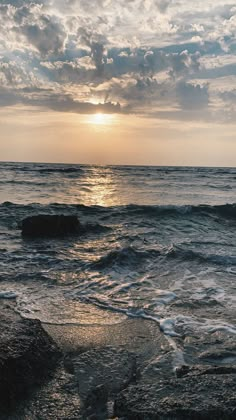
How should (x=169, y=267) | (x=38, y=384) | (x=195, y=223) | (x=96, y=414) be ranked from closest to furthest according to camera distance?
(x=96, y=414) → (x=38, y=384) → (x=169, y=267) → (x=195, y=223)

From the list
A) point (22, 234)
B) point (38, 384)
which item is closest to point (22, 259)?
point (22, 234)

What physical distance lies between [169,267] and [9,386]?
5.99 m

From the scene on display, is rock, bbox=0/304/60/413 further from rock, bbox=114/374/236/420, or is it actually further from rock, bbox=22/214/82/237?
rock, bbox=22/214/82/237

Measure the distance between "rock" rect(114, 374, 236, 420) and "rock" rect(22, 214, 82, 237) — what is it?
918cm

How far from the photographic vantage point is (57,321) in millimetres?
5488

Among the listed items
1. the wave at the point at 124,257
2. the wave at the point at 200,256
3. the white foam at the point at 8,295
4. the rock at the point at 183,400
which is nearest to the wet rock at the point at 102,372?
the rock at the point at 183,400

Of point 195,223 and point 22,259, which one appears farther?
point 195,223

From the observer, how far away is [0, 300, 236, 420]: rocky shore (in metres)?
3.16

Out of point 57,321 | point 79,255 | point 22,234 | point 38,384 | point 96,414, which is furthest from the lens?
point 22,234

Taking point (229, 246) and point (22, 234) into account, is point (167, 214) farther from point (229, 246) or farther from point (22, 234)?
point (22, 234)

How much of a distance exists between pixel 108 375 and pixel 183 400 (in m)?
1.10

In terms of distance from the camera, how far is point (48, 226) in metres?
12.3

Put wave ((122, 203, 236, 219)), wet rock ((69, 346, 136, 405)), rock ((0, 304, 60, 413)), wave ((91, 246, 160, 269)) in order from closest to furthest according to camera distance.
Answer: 1. rock ((0, 304, 60, 413))
2. wet rock ((69, 346, 136, 405))
3. wave ((91, 246, 160, 269))
4. wave ((122, 203, 236, 219))

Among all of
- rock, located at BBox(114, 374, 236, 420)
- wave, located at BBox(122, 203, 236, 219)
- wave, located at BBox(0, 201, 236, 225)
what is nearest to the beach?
rock, located at BBox(114, 374, 236, 420)
